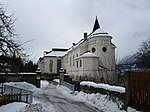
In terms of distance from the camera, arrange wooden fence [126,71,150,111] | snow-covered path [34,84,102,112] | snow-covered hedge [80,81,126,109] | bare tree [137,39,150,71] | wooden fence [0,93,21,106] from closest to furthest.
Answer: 1. wooden fence [126,71,150,111]
2. wooden fence [0,93,21,106]
3. snow-covered hedge [80,81,126,109]
4. snow-covered path [34,84,102,112]
5. bare tree [137,39,150,71]

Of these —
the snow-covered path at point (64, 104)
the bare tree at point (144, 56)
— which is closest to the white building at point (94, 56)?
the bare tree at point (144, 56)

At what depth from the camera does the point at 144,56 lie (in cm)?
5022

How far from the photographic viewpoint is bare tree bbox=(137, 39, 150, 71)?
154 feet

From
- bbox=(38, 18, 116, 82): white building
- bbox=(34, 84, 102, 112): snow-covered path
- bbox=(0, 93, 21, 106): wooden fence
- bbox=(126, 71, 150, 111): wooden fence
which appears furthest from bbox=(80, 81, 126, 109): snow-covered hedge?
bbox=(38, 18, 116, 82): white building

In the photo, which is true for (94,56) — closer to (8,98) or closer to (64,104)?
(64,104)

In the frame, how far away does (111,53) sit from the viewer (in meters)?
54.6

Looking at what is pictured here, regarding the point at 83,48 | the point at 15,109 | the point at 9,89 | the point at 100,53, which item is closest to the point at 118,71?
the point at 9,89

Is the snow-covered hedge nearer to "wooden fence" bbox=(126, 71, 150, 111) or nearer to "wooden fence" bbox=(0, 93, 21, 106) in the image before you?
"wooden fence" bbox=(126, 71, 150, 111)

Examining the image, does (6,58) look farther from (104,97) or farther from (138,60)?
(138,60)

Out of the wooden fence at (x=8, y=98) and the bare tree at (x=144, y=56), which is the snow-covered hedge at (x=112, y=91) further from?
the bare tree at (x=144, y=56)

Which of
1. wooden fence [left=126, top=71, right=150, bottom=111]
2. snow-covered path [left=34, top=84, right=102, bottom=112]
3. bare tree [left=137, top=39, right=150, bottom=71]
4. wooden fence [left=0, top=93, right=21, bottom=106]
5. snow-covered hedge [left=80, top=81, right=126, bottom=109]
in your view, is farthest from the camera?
bare tree [left=137, top=39, right=150, bottom=71]

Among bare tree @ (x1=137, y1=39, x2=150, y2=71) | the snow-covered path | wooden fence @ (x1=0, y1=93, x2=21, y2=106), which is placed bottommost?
the snow-covered path

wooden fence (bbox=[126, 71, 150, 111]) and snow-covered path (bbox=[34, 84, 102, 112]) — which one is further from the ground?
wooden fence (bbox=[126, 71, 150, 111])

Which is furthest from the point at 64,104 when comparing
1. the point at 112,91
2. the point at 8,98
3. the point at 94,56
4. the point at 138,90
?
the point at 94,56
